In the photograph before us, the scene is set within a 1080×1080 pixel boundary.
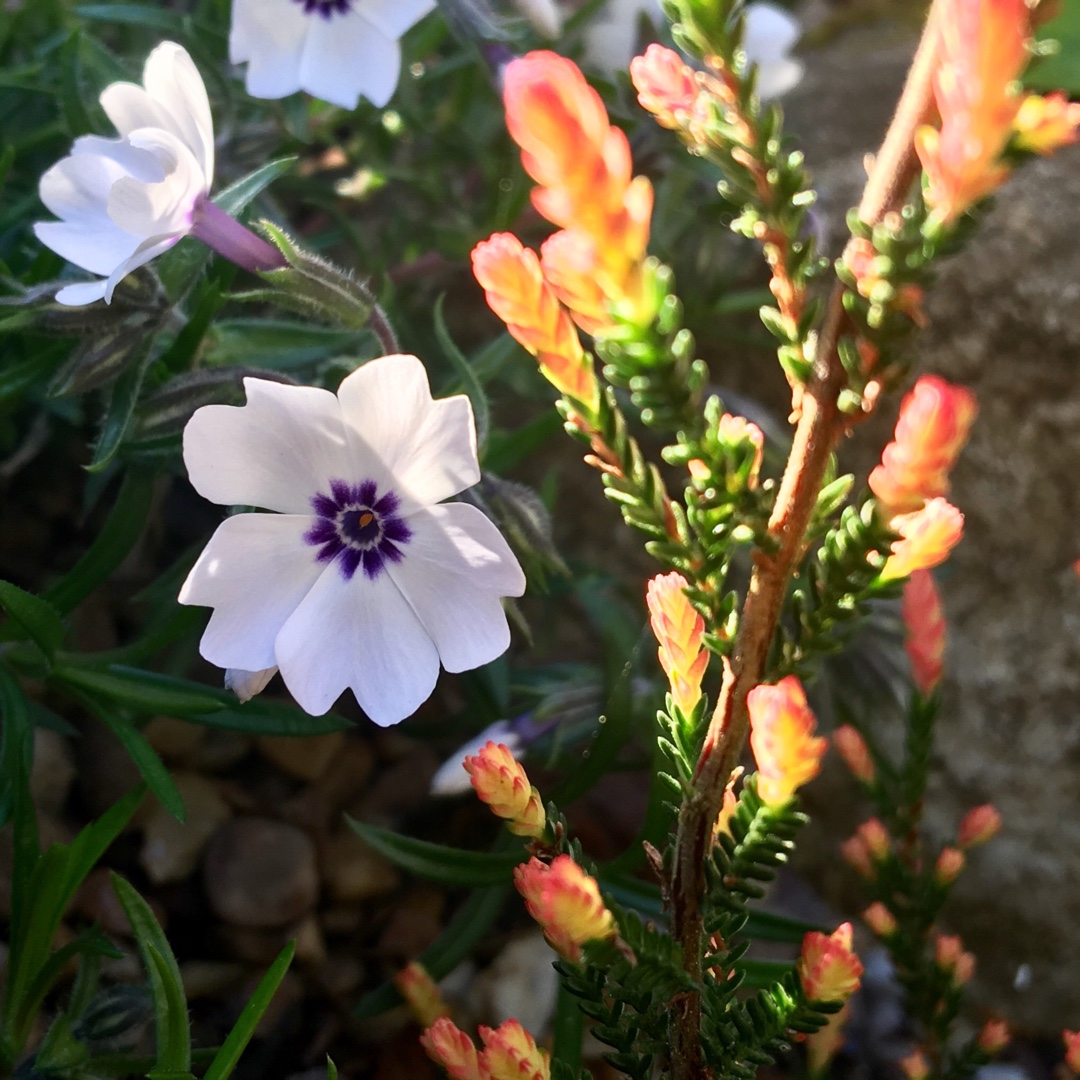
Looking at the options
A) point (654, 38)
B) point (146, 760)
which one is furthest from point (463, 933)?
point (654, 38)

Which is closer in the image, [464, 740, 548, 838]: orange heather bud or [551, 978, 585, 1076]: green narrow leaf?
[464, 740, 548, 838]: orange heather bud

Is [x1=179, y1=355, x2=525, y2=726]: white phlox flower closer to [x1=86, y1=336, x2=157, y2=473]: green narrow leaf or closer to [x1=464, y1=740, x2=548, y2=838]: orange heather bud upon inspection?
[x1=464, y1=740, x2=548, y2=838]: orange heather bud

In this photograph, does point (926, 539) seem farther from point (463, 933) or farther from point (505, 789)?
point (463, 933)

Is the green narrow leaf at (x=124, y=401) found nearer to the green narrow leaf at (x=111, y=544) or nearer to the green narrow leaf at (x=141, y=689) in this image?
the green narrow leaf at (x=111, y=544)

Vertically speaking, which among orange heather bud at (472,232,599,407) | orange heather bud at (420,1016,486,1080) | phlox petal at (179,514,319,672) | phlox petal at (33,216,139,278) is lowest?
orange heather bud at (420,1016,486,1080)

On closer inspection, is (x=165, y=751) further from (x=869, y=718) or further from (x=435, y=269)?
(x=869, y=718)

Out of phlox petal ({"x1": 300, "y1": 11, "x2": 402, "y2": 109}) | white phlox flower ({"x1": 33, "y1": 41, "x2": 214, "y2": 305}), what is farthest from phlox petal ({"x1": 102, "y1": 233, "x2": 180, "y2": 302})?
phlox petal ({"x1": 300, "y1": 11, "x2": 402, "y2": 109})

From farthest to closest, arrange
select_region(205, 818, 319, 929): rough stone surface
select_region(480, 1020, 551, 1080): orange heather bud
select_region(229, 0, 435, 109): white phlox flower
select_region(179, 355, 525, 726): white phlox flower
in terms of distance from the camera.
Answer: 1. select_region(205, 818, 319, 929): rough stone surface
2. select_region(229, 0, 435, 109): white phlox flower
3. select_region(179, 355, 525, 726): white phlox flower
4. select_region(480, 1020, 551, 1080): orange heather bud

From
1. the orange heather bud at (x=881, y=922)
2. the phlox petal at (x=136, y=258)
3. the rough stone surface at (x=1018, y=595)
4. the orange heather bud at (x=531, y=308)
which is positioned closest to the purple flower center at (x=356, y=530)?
the phlox petal at (x=136, y=258)
